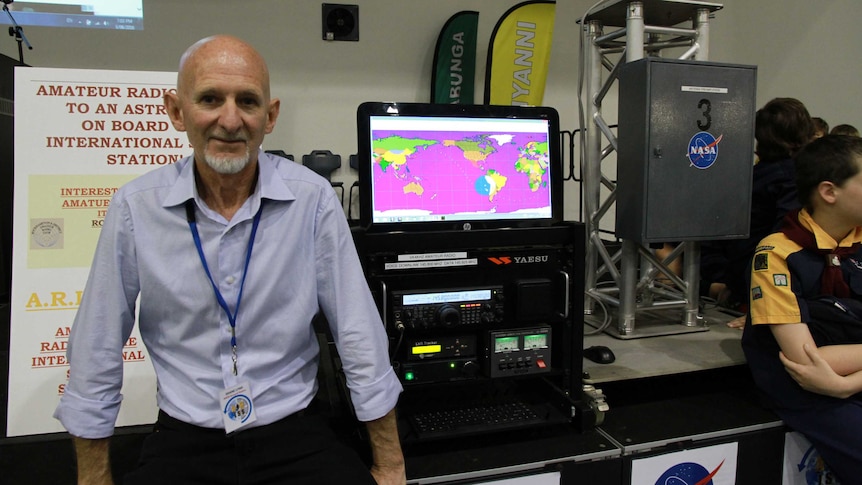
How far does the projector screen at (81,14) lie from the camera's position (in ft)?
11.8

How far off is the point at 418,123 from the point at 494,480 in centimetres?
97

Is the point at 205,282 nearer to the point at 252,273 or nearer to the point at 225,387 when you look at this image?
the point at 252,273

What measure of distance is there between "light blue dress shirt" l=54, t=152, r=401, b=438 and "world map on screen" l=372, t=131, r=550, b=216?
207 mm

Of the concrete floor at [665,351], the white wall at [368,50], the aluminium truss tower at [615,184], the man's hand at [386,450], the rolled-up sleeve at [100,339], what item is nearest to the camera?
the rolled-up sleeve at [100,339]

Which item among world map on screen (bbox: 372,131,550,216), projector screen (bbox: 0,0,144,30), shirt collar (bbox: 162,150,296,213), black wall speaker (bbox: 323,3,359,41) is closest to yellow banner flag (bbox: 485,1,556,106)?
black wall speaker (bbox: 323,3,359,41)

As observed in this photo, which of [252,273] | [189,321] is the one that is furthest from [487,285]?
[189,321]

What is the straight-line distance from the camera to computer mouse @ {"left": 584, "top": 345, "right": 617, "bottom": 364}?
1876 millimetres

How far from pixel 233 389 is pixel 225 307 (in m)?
0.18

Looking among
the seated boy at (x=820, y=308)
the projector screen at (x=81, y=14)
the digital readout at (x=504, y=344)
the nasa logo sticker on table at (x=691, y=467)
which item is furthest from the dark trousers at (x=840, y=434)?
the projector screen at (x=81, y=14)

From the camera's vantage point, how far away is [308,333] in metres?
1.34

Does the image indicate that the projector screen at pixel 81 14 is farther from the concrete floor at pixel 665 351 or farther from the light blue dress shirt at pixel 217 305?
the concrete floor at pixel 665 351

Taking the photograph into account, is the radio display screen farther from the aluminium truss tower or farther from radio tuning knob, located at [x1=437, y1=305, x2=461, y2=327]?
the aluminium truss tower

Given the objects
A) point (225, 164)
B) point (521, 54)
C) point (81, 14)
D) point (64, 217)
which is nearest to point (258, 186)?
point (225, 164)

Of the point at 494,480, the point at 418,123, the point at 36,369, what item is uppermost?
the point at 418,123
